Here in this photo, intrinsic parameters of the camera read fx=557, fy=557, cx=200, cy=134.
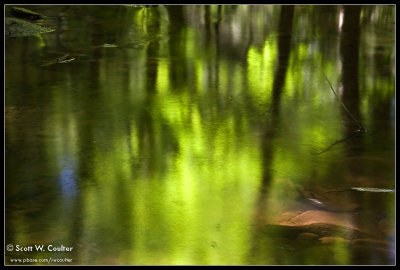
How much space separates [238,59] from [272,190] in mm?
4908

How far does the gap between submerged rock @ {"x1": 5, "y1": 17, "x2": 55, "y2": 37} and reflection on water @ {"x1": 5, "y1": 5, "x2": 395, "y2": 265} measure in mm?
404

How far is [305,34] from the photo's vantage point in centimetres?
1148

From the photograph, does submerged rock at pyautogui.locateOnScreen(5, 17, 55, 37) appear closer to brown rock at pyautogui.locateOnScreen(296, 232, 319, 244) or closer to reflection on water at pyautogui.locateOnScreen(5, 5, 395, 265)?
reflection on water at pyautogui.locateOnScreen(5, 5, 395, 265)

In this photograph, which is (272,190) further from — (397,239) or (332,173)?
(397,239)

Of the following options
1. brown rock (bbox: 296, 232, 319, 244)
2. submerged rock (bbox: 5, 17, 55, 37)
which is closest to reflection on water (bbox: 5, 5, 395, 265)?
brown rock (bbox: 296, 232, 319, 244)

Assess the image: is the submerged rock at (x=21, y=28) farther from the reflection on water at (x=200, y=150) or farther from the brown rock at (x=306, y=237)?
the brown rock at (x=306, y=237)

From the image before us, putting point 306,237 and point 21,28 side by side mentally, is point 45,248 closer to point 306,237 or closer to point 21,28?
point 306,237

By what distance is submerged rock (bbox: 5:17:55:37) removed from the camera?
1112 centimetres

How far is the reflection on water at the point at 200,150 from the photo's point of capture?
13.9 ft

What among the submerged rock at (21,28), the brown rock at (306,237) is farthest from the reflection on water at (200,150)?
the submerged rock at (21,28)

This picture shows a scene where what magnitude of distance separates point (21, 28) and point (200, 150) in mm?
7147

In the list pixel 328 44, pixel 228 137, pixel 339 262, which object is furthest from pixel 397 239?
pixel 328 44

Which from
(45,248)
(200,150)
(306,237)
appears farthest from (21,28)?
(306,237)

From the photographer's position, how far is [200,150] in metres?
5.75
